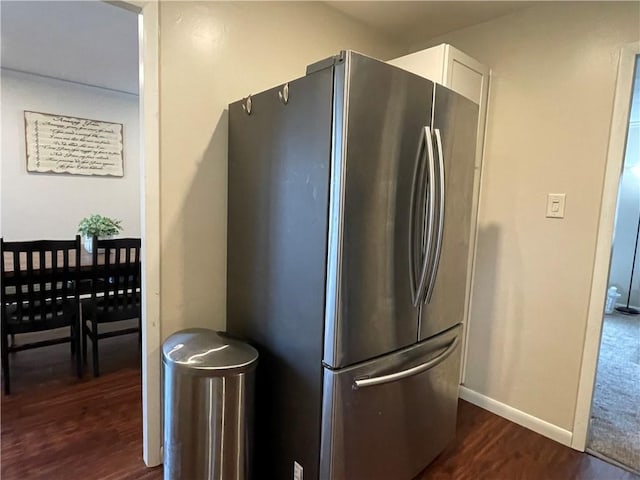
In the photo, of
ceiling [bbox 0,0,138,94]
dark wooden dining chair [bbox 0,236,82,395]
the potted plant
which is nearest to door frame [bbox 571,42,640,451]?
ceiling [bbox 0,0,138,94]

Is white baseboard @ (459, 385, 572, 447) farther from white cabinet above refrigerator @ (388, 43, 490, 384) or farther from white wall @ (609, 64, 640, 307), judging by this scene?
white wall @ (609, 64, 640, 307)

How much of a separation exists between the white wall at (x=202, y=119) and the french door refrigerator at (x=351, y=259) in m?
0.17

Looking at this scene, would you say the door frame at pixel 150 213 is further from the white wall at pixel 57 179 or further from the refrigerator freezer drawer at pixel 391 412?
the white wall at pixel 57 179

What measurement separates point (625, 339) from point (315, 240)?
154 inches

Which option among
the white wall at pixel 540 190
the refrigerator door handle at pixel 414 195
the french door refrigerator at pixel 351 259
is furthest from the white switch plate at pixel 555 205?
the refrigerator door handle at pixel 414 195

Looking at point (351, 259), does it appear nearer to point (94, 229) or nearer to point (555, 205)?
point (555, 205)

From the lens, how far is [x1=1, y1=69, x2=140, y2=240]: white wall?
3553mm

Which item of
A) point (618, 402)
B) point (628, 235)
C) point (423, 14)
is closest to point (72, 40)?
point (423, 14)

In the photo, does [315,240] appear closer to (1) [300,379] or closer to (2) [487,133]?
(1) [300,379]

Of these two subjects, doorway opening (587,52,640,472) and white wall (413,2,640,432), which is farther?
doorway opening (587,52,640,472)

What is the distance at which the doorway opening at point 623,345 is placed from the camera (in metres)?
2.00

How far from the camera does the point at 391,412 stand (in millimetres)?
1447

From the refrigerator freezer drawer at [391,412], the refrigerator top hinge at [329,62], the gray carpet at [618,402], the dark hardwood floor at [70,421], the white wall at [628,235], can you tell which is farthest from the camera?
the white wall at [628,235]

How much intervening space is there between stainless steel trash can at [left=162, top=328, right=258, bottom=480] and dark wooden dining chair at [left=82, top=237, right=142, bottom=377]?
143 centimetres
